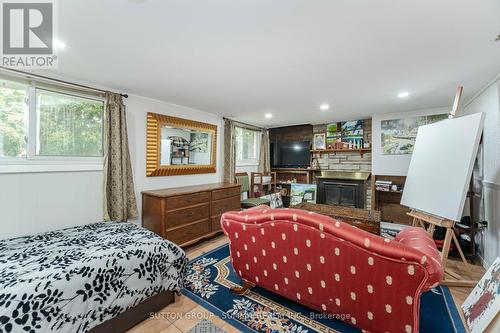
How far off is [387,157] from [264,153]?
281cm

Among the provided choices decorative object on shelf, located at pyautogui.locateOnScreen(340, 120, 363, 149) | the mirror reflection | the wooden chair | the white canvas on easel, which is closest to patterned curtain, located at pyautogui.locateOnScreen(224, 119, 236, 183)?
the wooden chair

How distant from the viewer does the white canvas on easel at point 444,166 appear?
2.11 m

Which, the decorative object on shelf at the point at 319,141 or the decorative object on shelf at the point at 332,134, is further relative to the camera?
the decorative object on shelf at the point at 319,141

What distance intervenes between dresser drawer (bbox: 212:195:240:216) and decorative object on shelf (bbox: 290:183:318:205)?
67.5 inches

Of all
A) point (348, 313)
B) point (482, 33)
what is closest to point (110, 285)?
point (348, 313)

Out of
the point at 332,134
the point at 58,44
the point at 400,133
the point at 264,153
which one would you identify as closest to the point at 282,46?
the point at 58,44

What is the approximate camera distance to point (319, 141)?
5293mm

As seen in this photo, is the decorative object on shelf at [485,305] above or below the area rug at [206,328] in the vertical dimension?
above

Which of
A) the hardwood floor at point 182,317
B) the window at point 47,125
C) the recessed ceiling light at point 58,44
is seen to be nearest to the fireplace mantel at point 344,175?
the hardwood floor at point 182,317

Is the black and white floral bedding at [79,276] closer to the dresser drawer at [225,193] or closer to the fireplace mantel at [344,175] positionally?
the dresser drawer at [225,193]

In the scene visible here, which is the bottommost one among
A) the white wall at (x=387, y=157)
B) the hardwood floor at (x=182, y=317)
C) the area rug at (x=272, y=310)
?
the hardwood floor at (x=182, y=317)

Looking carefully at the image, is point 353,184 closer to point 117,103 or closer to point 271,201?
point 271,201

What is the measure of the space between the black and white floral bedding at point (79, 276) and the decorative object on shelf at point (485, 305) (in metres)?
2.35

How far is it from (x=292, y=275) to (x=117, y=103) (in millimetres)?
2951
